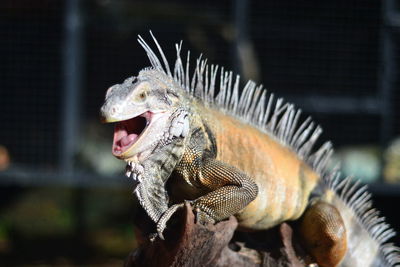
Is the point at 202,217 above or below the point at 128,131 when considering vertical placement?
below

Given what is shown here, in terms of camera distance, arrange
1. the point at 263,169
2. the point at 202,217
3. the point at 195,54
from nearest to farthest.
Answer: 1. the point at 202,217
2. the point at 263,169
3. the point at 195,54

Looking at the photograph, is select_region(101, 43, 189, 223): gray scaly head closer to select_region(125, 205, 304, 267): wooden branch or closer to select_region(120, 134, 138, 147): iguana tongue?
select_region(120, 134, 138, 147): iguana tongue

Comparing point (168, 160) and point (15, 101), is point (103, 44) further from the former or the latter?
point (168, 160)

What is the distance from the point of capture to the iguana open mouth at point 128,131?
→ 2.48 meters

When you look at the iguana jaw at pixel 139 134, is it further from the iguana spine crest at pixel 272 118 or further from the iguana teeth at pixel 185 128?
the iguana spine crest at pixel 272 118

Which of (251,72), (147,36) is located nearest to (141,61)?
(147,36)

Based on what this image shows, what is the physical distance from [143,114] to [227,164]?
1.52 feet

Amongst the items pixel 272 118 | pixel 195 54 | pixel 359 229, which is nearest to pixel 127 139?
pixel 272 118

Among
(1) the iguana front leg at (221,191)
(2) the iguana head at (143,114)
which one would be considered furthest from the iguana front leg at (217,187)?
(2) the iguana head at (143,114)

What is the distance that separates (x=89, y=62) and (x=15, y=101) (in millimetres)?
915

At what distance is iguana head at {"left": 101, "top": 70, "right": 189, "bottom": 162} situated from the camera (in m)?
2.44

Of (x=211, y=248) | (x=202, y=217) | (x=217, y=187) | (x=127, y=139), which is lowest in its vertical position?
(x=211, y=248)

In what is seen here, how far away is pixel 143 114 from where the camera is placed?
2547 millimetres

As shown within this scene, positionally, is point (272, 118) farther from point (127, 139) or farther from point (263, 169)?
point (127, 139)
